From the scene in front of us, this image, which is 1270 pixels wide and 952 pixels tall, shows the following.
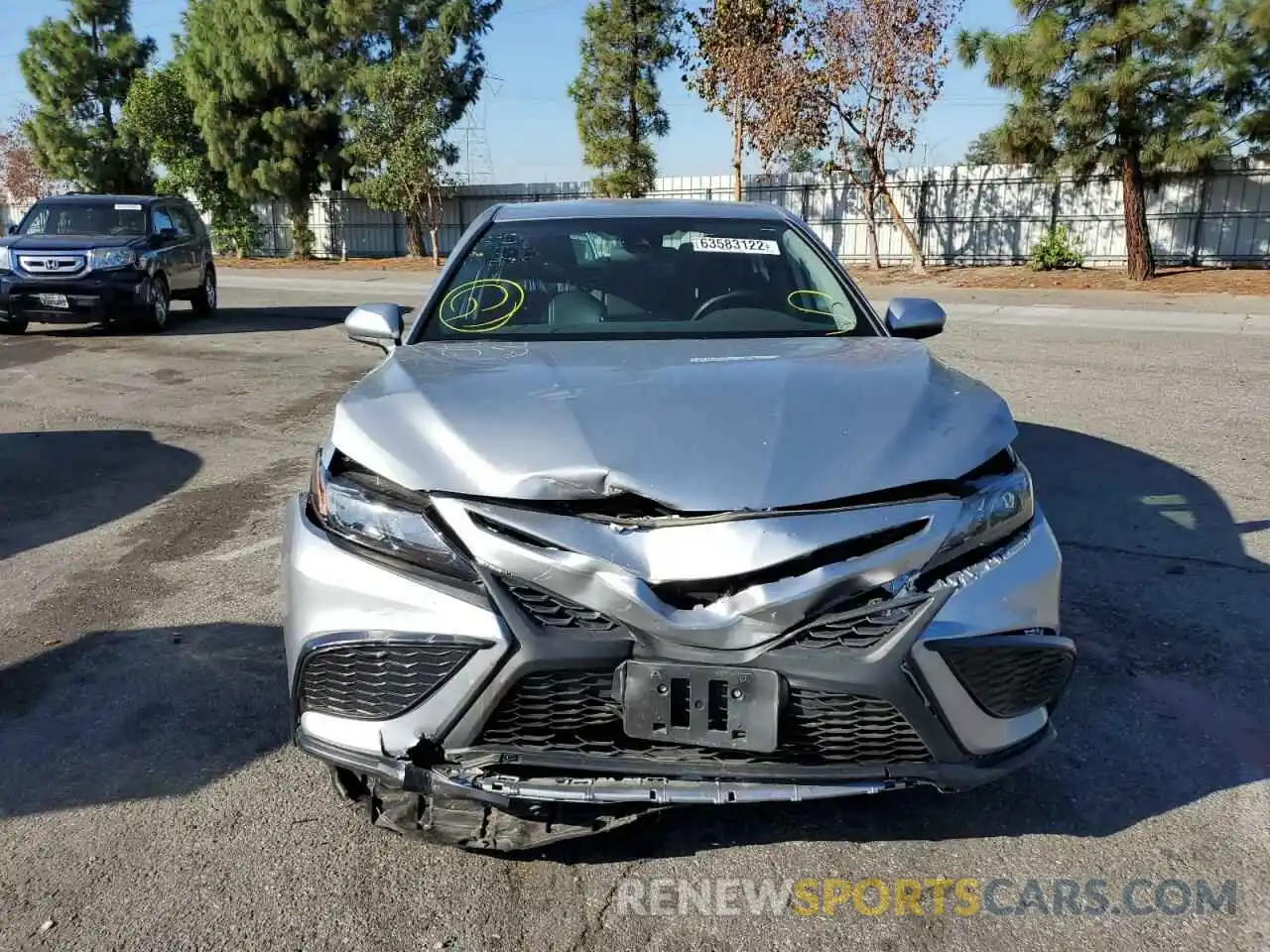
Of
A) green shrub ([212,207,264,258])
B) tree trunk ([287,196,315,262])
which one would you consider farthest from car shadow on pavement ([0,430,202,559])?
green shrub ([212,207,264,258])

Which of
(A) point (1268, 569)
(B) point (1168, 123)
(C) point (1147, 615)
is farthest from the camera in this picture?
(B) point (1168, 123)

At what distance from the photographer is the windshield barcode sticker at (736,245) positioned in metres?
3.96

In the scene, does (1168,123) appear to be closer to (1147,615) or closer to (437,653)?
(1147,615)

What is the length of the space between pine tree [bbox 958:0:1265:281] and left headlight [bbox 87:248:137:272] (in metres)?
Answer: 14.5

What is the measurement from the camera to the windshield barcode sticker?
396 centimetres

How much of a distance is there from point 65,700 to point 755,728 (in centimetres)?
254

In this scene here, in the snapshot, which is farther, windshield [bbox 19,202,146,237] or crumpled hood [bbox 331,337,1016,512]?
windshield [bbox 19,202,146,237]

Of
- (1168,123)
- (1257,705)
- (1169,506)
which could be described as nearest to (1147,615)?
(1257,705)

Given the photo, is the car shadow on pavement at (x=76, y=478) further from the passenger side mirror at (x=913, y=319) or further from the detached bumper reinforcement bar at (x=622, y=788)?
the passenger side mirror at (x=913, y=319)

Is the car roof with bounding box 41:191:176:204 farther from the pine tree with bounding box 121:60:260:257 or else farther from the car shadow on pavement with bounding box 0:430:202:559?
the pine tree with bounding box 121:60:260:257

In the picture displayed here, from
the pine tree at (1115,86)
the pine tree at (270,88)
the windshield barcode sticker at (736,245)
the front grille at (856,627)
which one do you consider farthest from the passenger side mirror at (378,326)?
the pine tree at (270,88)

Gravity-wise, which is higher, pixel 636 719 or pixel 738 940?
pixel 636 719

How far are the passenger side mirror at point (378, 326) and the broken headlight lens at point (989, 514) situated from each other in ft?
6.87

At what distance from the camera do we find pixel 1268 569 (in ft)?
14.8
